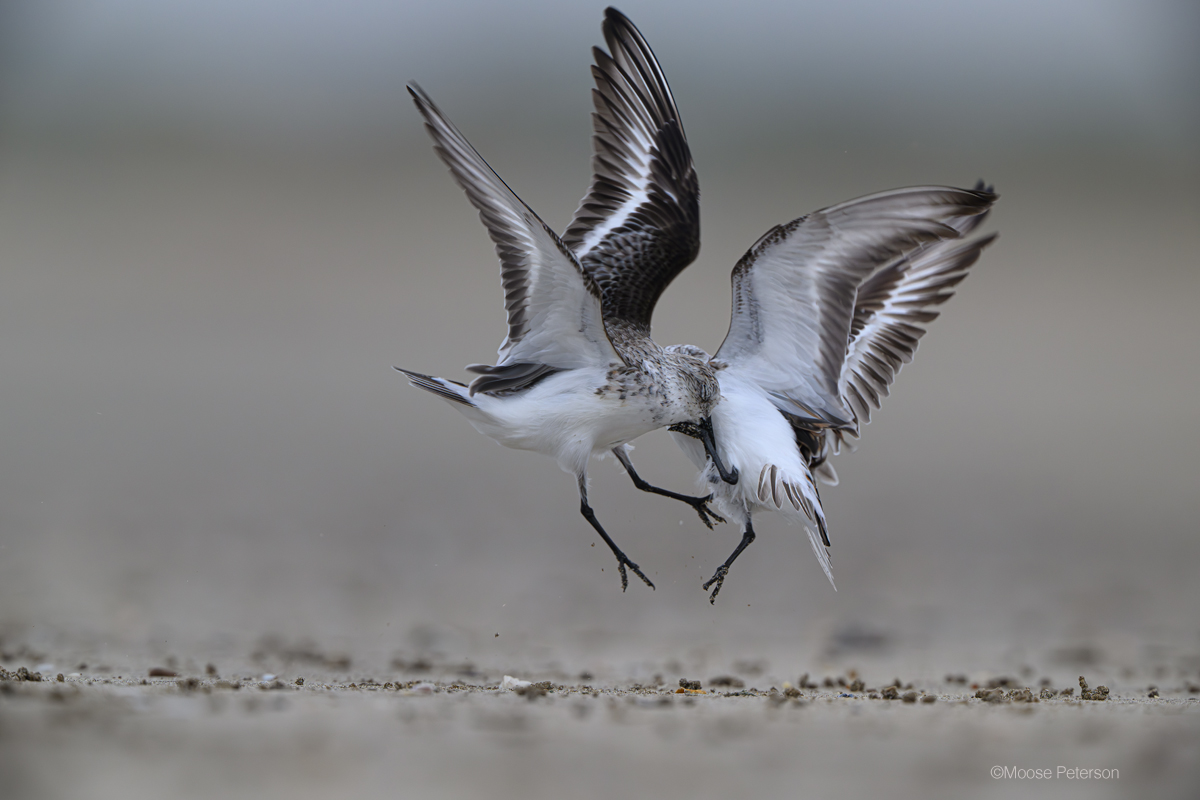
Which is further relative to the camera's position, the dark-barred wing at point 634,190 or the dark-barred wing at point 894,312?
the dark-barred wing at point 894,312

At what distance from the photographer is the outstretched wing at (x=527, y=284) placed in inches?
196

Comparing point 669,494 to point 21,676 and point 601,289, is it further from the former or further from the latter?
point 21,676

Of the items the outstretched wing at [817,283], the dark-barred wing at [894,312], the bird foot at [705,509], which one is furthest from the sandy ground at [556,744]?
the dark-barred wing at [894,312]

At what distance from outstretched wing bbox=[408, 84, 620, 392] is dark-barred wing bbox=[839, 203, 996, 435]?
212 centimetres

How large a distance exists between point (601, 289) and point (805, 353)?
1.20m

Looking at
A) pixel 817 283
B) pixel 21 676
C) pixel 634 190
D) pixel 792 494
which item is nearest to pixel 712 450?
pixel 792 494

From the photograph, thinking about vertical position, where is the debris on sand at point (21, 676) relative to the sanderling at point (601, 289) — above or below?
below

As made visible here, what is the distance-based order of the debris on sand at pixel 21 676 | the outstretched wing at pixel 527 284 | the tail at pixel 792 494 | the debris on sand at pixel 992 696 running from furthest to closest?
the tail at pixel 792 494 → the debris on sand at pixel 992 696 → the debris on sand at pixel 21 676 → the outstretched wing at pixel 527 284

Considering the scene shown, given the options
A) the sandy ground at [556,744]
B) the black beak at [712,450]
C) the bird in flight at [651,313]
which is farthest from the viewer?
the black beak at [712,450]

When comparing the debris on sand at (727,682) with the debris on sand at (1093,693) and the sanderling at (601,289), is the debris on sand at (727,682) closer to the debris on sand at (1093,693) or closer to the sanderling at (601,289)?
the sanderling at (601,289)

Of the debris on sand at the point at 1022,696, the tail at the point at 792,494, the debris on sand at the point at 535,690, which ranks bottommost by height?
the debris on sand at the point at 535,690

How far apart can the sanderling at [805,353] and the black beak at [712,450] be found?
52 millimetres

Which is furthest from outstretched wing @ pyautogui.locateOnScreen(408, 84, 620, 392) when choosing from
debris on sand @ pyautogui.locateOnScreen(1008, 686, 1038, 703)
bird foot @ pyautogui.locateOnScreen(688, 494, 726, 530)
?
debris on sand @ pyautogui.locateOnScreen(1008, 686, 1038, 703)

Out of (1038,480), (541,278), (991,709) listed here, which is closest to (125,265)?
(1038,480)
